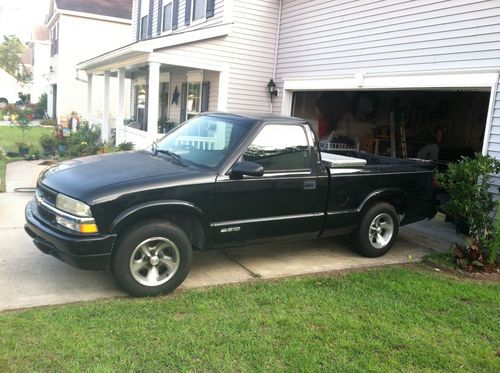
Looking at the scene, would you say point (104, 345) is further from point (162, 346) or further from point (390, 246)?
point (390, 246)

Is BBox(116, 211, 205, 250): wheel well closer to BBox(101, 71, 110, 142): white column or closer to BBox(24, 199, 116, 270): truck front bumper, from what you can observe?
BBox(24, 199, 116, 270): truck front bumper

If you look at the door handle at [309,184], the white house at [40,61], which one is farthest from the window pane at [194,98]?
the white house at [40,61]

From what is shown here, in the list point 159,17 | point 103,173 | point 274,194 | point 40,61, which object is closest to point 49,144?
point 159,17

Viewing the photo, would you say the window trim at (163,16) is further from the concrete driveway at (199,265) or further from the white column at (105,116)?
the concrete driveway at (199,265)

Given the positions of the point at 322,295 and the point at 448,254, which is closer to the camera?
the point at 322,295

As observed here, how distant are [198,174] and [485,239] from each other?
3714mm

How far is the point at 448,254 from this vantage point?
6375 mm

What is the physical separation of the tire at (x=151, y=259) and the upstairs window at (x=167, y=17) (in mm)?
13884

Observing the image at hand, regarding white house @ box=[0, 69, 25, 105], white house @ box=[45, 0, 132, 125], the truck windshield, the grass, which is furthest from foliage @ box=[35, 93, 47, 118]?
the grass

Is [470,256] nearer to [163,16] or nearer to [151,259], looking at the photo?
[151,259]

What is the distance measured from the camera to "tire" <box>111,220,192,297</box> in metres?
4.29

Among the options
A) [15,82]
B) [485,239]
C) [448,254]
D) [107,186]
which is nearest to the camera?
[107,186]

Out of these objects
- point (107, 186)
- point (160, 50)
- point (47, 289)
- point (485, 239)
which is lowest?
point (47, 289)

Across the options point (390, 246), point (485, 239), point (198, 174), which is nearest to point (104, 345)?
point (198, 174)
